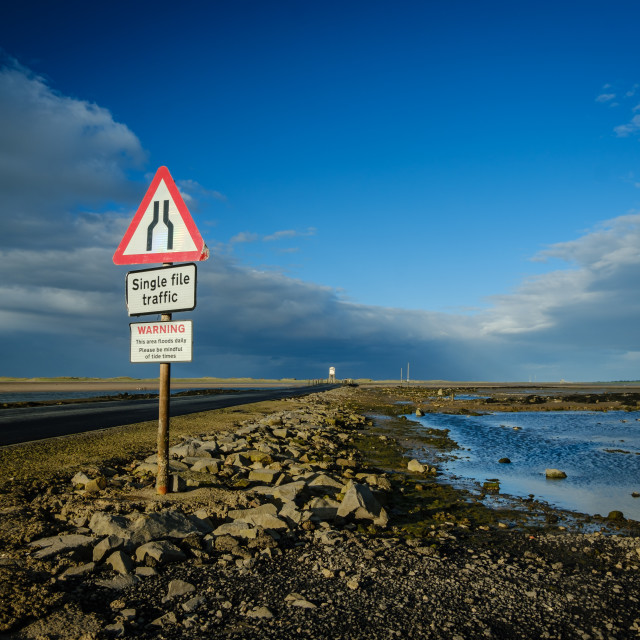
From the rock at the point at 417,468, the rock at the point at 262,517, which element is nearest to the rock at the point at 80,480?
the rock at the point at 262,517

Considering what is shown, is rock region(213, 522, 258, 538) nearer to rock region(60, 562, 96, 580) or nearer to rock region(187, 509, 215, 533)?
rock region(187, 509, 215, 533)

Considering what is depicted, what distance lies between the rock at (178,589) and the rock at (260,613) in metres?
0.66

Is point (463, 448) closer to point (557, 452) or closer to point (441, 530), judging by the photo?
point (557, 452)

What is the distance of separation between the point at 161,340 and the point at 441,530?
479cm

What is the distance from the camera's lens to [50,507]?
6406mm

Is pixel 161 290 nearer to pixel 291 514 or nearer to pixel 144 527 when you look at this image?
pixel 144 527

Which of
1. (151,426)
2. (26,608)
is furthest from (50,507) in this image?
(151,426)

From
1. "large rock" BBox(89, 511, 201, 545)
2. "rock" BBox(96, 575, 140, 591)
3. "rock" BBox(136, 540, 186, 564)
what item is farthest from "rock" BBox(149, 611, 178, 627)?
"large rock" BBox(89, 511, 201, 545)

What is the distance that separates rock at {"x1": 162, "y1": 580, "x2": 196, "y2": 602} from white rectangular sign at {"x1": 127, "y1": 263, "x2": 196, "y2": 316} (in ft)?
10.8

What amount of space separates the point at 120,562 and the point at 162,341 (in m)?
2.84

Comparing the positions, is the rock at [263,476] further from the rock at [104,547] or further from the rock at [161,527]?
the rock at [104,547]

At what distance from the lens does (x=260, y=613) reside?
3719mm

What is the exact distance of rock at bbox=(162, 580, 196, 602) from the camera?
4.01 meters

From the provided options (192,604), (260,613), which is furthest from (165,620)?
(260,613)
